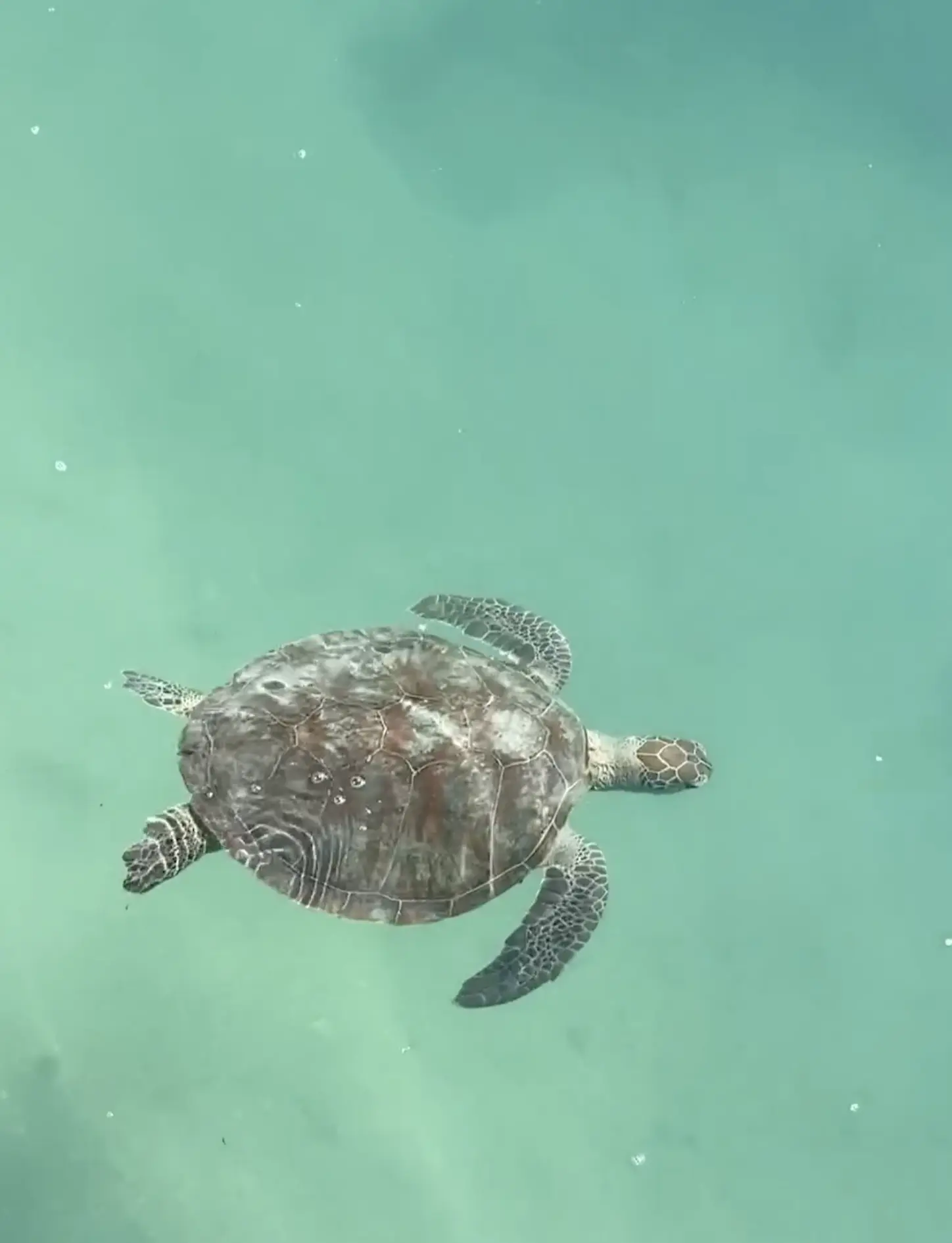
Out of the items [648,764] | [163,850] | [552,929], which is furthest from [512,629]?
[163,850]

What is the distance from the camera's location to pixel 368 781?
182 inches

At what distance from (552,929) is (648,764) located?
101 cm

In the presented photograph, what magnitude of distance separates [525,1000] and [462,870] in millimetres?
1512

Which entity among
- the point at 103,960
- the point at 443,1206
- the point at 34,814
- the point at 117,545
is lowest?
the point at 443,1206

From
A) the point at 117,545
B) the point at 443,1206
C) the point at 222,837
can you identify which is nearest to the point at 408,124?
the point at 117,545

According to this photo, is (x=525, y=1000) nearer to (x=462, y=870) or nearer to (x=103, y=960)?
(x=462, y=870)

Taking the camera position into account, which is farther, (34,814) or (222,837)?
(34,814)

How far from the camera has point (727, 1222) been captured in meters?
5.80

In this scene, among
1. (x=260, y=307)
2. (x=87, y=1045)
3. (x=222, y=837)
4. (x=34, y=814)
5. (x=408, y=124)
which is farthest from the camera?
(x=408, y=124)

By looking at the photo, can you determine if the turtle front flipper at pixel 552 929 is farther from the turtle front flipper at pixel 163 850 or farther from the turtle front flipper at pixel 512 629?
the turtle front flipper at pixel 163 850

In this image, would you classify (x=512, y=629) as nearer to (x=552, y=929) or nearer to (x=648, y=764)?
(x=648, y=764)

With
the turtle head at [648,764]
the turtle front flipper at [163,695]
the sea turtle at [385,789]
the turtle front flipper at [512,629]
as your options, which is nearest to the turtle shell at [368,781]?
the sea turtle at [385,789]

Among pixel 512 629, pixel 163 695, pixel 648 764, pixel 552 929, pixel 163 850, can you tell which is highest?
pixel 512 629

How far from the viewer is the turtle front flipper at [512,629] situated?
19.8 feet
